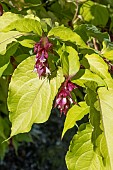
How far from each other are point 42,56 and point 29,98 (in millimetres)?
114

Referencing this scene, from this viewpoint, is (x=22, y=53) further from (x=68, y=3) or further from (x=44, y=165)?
(x=44, y=165)

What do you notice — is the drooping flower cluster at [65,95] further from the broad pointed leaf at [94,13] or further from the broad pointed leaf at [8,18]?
the broad pointed leaf at [94,13]

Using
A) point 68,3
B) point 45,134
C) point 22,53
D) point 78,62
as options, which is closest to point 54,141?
point 45,134

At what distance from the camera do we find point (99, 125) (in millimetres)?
989

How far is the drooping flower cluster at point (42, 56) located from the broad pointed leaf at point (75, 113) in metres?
0.12

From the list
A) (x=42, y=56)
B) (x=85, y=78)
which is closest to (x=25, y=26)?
(x=42, y=56)

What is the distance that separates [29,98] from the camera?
1.04 m

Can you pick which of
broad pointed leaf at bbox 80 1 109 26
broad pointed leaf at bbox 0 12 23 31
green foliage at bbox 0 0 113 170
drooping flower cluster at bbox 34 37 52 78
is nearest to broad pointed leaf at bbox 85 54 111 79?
green foliage at bbox 0 0 113 170

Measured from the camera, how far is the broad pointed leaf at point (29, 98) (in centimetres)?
104

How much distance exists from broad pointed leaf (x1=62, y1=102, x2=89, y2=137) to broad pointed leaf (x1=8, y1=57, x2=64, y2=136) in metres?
0.05

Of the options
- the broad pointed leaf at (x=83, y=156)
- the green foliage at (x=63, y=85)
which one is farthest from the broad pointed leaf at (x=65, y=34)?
the broad pointed leaf at (x=83, y=156)

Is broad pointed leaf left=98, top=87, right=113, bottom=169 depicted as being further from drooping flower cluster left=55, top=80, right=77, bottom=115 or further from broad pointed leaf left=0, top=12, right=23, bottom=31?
broad pointed leaf left=0, top=12, right=23, bottom=31

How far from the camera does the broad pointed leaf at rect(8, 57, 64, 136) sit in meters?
1.04

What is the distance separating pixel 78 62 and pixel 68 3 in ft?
2.55
